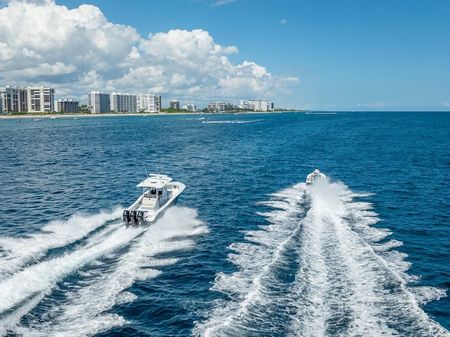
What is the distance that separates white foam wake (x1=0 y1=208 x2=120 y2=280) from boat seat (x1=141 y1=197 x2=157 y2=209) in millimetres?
2866

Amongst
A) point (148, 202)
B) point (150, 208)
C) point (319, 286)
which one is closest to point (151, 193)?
point (148, 202)

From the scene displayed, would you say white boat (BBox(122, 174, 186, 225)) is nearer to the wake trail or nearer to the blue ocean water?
the blue ocean water

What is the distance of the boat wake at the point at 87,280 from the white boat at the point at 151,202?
88cm

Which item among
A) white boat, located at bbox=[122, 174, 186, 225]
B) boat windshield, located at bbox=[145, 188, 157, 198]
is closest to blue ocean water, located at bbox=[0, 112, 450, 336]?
white boat, located at bbox=[122, 174, 186, 225]

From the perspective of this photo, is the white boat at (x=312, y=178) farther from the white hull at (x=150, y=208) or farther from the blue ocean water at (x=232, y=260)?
the white hull at (x=150, y=208)

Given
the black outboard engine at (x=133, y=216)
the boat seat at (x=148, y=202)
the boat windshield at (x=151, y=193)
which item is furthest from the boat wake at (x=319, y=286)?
the boat windshield at (x=151, y=193)

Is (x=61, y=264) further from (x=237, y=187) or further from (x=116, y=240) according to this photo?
(x=237, y=187)

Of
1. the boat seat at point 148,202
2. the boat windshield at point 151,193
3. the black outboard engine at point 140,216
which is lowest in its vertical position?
the black outboard engine at point 140,216

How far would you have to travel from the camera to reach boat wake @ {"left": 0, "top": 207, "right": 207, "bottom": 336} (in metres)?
21.0

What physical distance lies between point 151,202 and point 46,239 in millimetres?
10193

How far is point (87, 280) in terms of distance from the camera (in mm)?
26109

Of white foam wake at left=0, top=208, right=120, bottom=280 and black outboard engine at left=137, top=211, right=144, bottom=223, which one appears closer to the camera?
white foam wake at left=0, top=208, right=120, bottom=280

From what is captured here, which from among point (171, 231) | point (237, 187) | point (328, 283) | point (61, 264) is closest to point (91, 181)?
point (237, 187)

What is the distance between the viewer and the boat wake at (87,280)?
2105 cm
